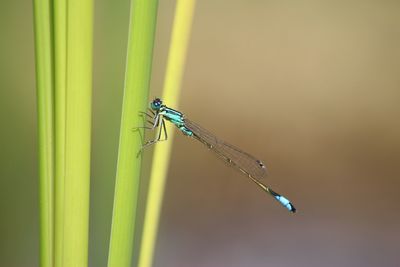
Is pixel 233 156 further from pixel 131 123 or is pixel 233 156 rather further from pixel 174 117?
pixel 131 123

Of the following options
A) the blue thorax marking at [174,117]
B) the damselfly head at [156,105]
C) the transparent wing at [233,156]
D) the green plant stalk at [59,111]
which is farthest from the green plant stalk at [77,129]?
the transparent wing at [233,156]

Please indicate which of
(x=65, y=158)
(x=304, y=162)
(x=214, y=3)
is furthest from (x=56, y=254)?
(x=304, y=162)

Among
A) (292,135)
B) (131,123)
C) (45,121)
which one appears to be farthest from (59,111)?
(292,135)

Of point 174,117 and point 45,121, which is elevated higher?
point 174,117

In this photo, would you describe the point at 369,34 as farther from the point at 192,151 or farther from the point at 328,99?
the point at 192,151

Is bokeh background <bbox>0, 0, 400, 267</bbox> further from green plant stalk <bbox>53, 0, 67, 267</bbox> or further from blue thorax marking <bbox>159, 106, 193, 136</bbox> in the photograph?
green plant stalk <bbox>53, 0, 67, 267</bbox>

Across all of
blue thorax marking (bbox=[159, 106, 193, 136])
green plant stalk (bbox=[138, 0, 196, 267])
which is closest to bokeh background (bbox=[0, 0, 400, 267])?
blue thorax marking (bbox=[159, 106, 193, 136])
